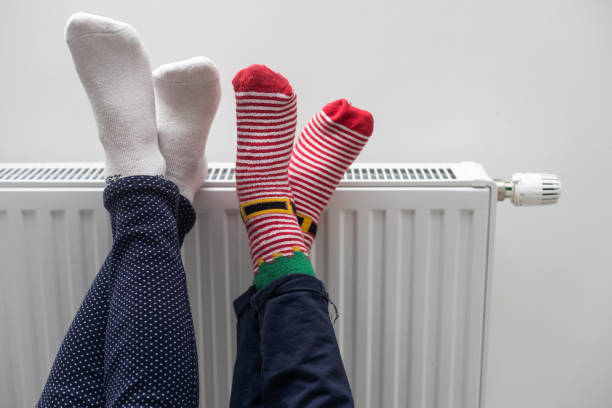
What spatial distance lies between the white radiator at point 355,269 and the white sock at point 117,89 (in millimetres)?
78

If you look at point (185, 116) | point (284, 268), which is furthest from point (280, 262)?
point (185, 116)

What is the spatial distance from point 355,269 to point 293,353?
0.20m

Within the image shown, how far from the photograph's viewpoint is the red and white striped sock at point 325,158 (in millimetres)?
659

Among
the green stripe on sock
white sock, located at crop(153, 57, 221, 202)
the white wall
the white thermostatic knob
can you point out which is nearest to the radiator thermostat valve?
the white thermostatic knob

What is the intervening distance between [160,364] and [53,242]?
0.30 metres

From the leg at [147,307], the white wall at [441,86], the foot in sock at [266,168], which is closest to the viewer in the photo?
the leg at [147,307]

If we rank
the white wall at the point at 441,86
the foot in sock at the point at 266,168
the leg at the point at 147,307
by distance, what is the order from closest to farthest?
the leg at the point at 147,307, the foot in sock at the point at 266,168, the white wall at the point at 441,86

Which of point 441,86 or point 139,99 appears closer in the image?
point 139,99

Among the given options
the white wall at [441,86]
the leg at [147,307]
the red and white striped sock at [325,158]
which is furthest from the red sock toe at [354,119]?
the leg at [147,307]

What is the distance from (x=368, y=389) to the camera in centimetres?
72

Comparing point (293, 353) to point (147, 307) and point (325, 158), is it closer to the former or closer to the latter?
point (147, 307)

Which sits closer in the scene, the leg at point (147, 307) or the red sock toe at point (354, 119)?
the leg at point (147, 307)

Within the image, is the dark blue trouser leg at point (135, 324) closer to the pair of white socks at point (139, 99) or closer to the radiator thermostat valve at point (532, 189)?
the pair of white socks at point (139, 99)

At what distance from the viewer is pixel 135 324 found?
507 mm
